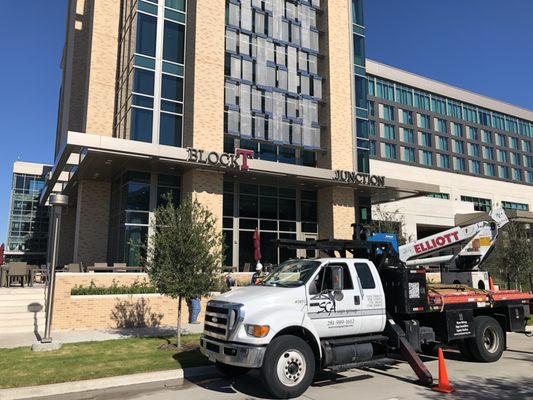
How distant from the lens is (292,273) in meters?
8.62

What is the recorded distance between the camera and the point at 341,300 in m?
8.27

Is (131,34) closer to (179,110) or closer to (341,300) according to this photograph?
(179,110)

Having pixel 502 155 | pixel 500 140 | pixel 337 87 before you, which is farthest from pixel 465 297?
pixel 500 140

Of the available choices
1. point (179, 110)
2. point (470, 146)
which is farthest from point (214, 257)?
point (470, 146)

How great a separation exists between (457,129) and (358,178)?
43655mm

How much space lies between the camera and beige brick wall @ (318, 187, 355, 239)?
2720 cm

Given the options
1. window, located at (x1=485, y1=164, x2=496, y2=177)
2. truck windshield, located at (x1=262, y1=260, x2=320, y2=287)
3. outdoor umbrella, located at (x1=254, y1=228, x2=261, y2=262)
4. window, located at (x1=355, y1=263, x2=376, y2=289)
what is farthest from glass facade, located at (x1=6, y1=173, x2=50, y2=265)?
window, located at (x1=485, y1=164, x2=496, y2=177)

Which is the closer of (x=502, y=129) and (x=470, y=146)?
(x=470, y=146)

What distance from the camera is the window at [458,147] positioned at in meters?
63.2

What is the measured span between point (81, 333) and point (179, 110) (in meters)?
13.9

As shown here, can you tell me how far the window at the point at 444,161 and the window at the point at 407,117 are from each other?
266 inches

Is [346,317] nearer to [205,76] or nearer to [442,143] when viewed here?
[205,76]

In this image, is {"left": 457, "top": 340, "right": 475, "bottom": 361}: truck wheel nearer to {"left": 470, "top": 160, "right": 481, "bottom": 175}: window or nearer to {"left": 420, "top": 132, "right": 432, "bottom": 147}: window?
{"left": 420, "top": 132, "right": 432, "bottom": 147}: window

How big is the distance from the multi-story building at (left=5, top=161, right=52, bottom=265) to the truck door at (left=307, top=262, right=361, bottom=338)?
59384 millimetres
